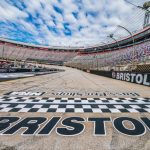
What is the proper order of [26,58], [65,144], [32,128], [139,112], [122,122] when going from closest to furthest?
[65,144] < [32,128] < [122,122] < [139,112] < [26,58]

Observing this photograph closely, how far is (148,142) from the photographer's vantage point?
1756 millimetres

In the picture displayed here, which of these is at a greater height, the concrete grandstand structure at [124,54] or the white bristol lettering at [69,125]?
the concrete grandstand structure at [124,54]

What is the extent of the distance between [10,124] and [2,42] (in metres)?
74.7

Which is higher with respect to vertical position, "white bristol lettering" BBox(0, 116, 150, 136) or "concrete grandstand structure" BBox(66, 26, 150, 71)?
"concrete grandstand structure" BBox(66, 26, 150, 71)

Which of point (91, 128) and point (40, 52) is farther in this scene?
point (40, 52)

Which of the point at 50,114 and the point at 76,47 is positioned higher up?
the point at 76,47

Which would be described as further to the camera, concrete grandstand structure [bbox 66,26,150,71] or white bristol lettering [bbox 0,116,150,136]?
concrete grandstand structure [bbox 66,26,150,71]

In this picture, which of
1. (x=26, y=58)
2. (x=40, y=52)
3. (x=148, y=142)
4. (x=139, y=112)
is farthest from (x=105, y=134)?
(x=40, y=52)

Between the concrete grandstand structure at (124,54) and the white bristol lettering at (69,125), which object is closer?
the white bristol lettering at (69,125)

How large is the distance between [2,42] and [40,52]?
17918 millimetres

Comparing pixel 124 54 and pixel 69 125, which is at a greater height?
pixel 124 54

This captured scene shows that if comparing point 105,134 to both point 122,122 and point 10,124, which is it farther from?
point 10,124

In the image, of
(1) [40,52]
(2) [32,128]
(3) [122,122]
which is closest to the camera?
(2) [32,128]

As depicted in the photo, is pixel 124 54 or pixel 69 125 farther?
pixel 124 54
